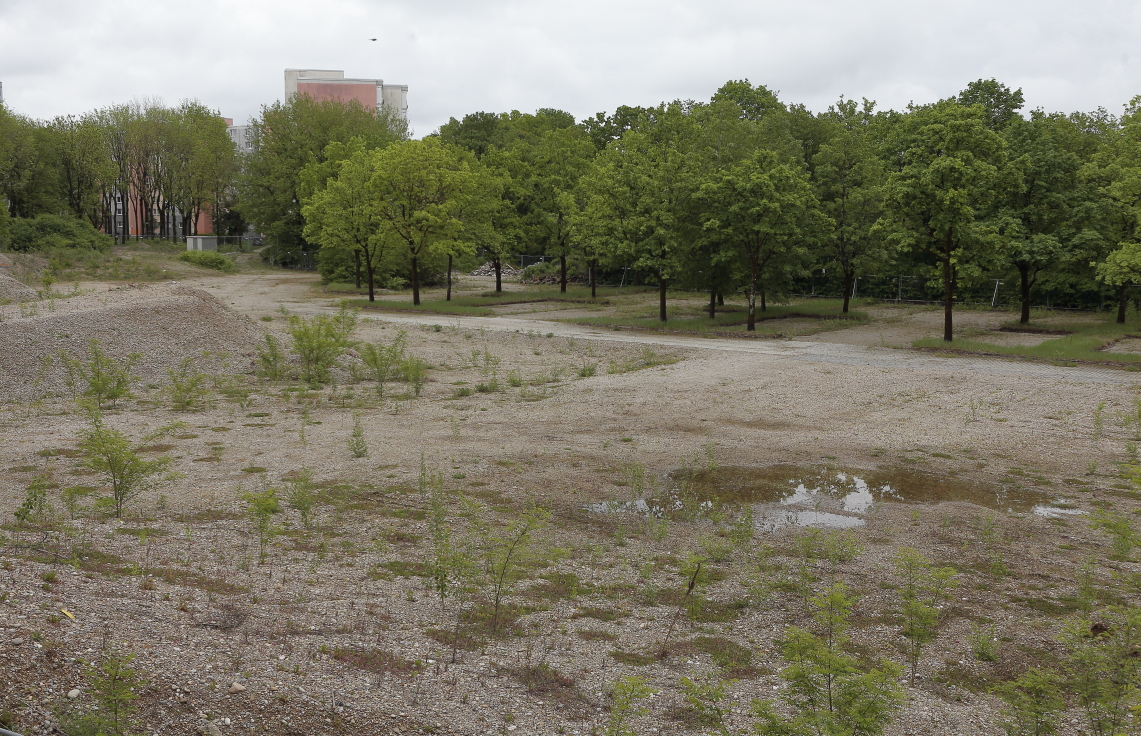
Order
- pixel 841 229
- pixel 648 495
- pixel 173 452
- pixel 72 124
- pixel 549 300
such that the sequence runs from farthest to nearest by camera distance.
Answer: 1. pixel 72 124
2. pixel 549 300
3. pixel 841 229
4. pixel 173 452
5. pixel 648 495

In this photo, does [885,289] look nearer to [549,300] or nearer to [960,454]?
[549,300]

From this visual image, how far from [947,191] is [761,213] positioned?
6097mm

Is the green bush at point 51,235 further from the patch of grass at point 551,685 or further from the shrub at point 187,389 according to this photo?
the patch of grass at point 551,685

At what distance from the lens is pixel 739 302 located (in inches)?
1738

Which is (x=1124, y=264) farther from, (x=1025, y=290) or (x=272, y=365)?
(x=272, y=365)

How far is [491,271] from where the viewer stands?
208ft

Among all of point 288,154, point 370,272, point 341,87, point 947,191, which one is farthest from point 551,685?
point 341,87

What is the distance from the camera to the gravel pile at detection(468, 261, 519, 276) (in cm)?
6097

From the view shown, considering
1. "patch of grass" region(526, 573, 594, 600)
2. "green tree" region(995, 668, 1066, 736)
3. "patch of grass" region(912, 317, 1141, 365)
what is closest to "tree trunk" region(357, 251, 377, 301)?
"patch of grass" region(912, 317, 1141, 365)

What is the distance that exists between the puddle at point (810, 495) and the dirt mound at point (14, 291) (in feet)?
80.0

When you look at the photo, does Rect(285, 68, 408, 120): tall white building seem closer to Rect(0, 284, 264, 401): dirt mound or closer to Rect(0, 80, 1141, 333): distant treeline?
Rect(0, 80, 1141, 333): distant treeline

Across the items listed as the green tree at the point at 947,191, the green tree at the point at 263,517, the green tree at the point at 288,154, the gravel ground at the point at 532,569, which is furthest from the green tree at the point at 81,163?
the green tree at the point at 263,517

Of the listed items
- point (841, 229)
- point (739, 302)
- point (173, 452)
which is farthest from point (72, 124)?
point (173, 452)

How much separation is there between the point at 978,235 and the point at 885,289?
18.8 metres
